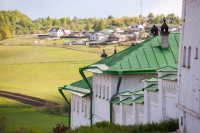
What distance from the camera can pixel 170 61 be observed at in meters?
22.6

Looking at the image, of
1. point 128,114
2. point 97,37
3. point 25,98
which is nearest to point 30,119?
point 25,98

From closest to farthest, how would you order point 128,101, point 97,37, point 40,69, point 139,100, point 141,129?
point 141,129, point 139,100, point 128,101, point 40,69, point 97,37

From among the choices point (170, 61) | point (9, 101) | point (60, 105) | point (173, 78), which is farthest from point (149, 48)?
point (9, 101)

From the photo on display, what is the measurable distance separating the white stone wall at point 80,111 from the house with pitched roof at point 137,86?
0.06 meters

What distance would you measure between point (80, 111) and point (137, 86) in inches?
283

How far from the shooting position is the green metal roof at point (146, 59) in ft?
71.2

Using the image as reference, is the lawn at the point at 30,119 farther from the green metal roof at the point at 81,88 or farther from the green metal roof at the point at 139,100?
the green metal roof at the point at 139,100

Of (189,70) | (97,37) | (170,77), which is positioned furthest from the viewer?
(97,37)

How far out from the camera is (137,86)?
21.9 m

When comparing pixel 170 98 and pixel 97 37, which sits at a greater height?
pixel 170 98

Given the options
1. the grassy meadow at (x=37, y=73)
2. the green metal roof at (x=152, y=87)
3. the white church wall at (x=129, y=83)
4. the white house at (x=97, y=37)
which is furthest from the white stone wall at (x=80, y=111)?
the white house at (x=97, y=37)

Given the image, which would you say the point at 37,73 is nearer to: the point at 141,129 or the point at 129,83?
the point at 129,83

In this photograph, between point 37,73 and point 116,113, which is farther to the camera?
point 37,73

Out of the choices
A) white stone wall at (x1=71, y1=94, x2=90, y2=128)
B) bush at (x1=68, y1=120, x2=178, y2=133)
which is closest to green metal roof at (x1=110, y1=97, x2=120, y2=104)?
white stone wall at (x1=71, y1=94, x2=90, y2=128)
